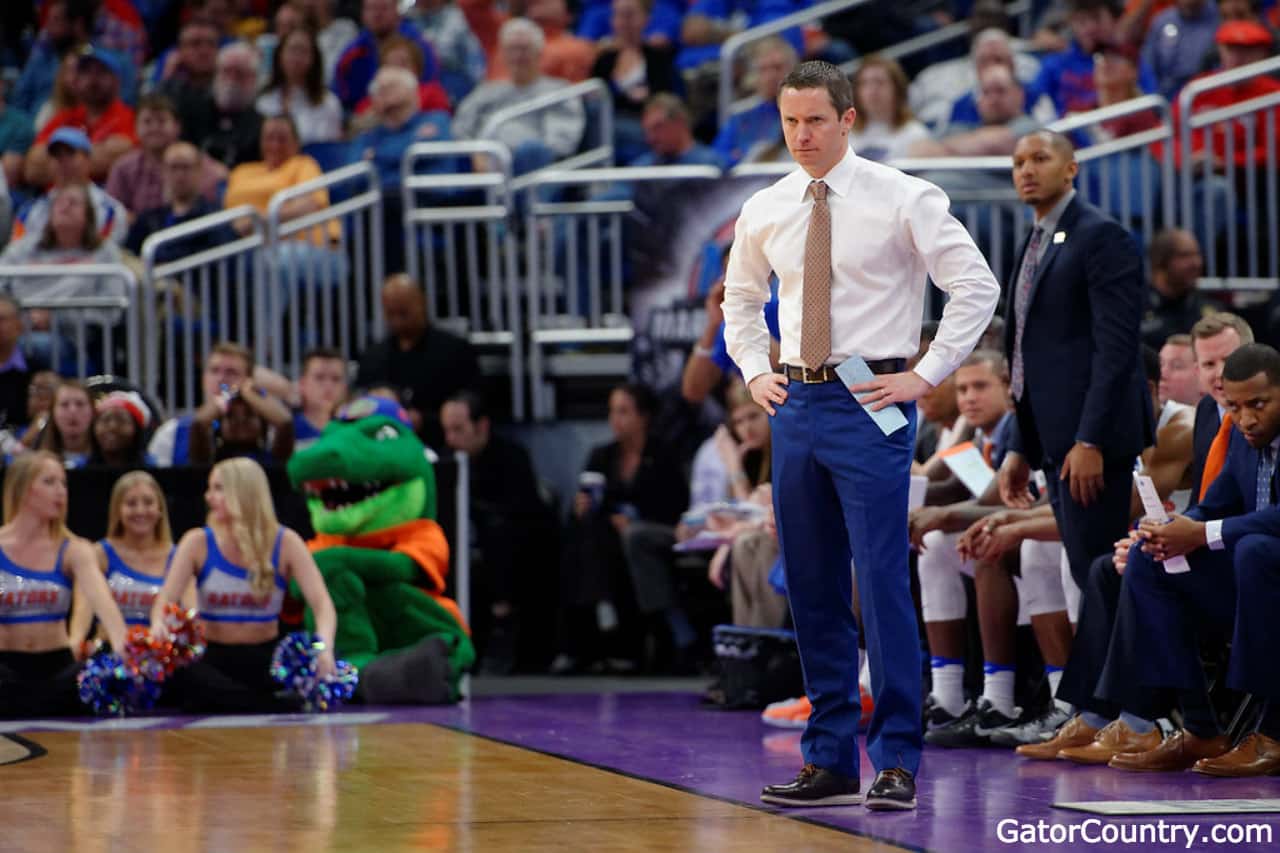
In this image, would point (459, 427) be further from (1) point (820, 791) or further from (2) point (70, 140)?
(1) point (820, 791)

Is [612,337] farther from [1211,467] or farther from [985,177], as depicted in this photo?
[1211,467]

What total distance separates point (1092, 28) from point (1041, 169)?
221 inches

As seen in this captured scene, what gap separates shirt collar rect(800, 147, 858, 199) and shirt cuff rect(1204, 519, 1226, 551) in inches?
65.6

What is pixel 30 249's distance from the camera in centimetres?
1185

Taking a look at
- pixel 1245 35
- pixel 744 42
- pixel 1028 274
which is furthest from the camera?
pixel 744 42

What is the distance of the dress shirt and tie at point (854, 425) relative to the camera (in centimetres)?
562

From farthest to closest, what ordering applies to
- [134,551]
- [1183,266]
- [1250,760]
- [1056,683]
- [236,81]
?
1. [236,81]
2. [1183,266]
3. [134,551]
4. [1056,683]
5. [1250,760]

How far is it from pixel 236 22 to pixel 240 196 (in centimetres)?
320

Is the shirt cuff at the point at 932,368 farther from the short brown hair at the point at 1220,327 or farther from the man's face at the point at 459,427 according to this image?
the man's face at the point at 459,427

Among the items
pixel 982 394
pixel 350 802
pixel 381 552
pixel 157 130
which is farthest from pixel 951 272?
pixel 157 130

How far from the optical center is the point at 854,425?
5.60 m

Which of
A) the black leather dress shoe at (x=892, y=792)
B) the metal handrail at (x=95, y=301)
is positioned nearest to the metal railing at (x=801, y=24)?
the metal handrail at (x=95, y=301)

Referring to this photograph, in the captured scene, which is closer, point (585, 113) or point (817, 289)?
point (817, 289)

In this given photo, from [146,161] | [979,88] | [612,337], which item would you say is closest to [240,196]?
Answer: [146,161]
